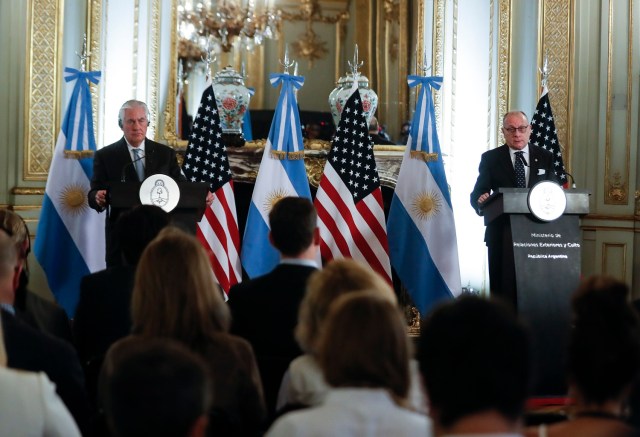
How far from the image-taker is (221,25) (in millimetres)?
9703

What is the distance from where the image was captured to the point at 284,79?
7.45 m

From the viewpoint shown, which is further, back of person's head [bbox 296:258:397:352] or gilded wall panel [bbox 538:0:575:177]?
gilded wall panel [bbox 538:0:575:177]

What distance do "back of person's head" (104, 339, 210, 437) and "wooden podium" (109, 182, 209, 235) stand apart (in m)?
3.91

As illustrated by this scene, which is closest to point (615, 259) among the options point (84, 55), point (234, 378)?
point (84, 55)

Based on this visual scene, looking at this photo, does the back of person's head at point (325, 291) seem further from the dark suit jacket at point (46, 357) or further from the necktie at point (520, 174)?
the necktie at point (520, 174)

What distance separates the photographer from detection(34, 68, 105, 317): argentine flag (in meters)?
7.09

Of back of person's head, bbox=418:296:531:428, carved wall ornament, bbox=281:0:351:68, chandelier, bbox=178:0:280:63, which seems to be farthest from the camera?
carved wall ornament, bbox=281:0:351:68

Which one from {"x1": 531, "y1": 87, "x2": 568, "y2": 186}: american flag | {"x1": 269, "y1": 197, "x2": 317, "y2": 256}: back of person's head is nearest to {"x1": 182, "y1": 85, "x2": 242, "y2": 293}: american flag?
{"x1": 531, "y1": 87, "x2": 568, "y2": 186}: american flag

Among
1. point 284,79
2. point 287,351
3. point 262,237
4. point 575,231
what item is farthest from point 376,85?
point 287,351

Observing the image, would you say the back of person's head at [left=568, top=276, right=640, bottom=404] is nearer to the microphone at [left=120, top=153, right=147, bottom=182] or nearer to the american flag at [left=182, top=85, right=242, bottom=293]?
the microphone at [left=120, top=153, right=147, bottom=182]

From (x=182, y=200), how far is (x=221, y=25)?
422cm

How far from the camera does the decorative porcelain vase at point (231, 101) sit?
8.05 metres

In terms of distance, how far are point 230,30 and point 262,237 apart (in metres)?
3.28

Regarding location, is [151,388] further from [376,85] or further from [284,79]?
[376,85]
